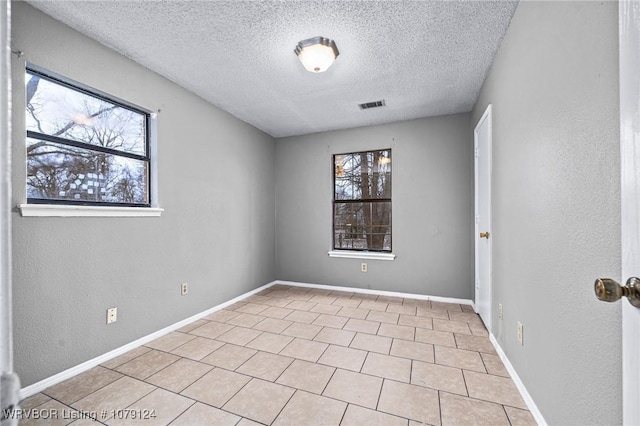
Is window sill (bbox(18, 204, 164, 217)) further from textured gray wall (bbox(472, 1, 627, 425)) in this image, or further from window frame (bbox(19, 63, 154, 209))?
textured gray wall (bbox(472, 1, 627, 425))

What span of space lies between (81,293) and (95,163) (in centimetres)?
99

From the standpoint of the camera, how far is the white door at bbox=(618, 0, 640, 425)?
0.62m

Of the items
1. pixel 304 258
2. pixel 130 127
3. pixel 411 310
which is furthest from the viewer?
pixel 304 258

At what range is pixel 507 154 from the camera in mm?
2031

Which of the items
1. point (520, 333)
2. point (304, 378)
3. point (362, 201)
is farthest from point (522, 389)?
point (362, 201)

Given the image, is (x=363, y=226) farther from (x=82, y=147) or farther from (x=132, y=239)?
(x=82, y=147)

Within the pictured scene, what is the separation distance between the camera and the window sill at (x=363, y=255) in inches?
153

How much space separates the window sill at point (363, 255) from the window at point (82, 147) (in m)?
2.57

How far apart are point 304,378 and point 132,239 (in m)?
1.82

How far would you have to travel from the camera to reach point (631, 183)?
25.2 inches

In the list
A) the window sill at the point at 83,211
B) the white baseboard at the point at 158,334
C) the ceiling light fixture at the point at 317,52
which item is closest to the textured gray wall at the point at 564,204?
the ceiling light fixture at the point at 317,52

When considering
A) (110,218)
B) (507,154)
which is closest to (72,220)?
(110,218)

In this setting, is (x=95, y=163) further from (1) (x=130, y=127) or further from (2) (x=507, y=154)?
(2) (x=507, y=154)

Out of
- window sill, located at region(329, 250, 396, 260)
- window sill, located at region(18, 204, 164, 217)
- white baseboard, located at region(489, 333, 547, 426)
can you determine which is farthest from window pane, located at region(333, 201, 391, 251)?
window sill, located at region(18, 204, 164, 217)
